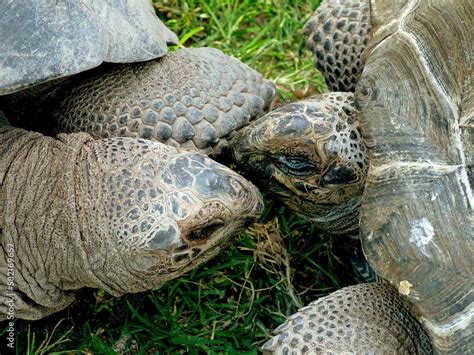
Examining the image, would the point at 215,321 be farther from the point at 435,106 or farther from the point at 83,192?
the point at 435,106

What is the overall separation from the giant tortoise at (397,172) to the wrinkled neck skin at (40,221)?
652 millimetres

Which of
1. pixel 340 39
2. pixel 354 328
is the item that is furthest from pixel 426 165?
pixel 340 39

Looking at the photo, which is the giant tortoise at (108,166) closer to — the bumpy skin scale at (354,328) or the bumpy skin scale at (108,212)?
the bumpy skin scale at (108,212)

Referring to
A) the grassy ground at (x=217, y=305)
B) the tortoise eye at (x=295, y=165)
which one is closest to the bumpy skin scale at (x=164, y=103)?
the tortoise eye at (x=295, y=165)

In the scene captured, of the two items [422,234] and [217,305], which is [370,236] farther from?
[217,305]

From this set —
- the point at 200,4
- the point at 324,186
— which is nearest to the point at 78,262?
the point at 324,186

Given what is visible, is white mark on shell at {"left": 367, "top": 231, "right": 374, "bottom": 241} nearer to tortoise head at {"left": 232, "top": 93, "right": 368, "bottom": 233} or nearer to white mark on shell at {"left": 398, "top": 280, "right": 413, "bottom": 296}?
white mark on shell at {"left": 398, "top": 280, "right": 413, "bottom": 296}

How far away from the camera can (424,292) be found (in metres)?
2.43

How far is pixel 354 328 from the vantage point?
267cm

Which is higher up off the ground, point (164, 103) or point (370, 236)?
point (164, 103)

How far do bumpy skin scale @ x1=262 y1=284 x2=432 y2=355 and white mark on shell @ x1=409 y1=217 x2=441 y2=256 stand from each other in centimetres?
38

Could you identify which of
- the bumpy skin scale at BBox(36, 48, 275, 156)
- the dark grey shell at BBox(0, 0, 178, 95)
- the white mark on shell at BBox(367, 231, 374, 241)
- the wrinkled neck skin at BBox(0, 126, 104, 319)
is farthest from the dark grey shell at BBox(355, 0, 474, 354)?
the wrinkled neck skin at BBox(0, 126, 104, 319)

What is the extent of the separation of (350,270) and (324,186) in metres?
0.72

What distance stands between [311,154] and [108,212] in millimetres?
736
